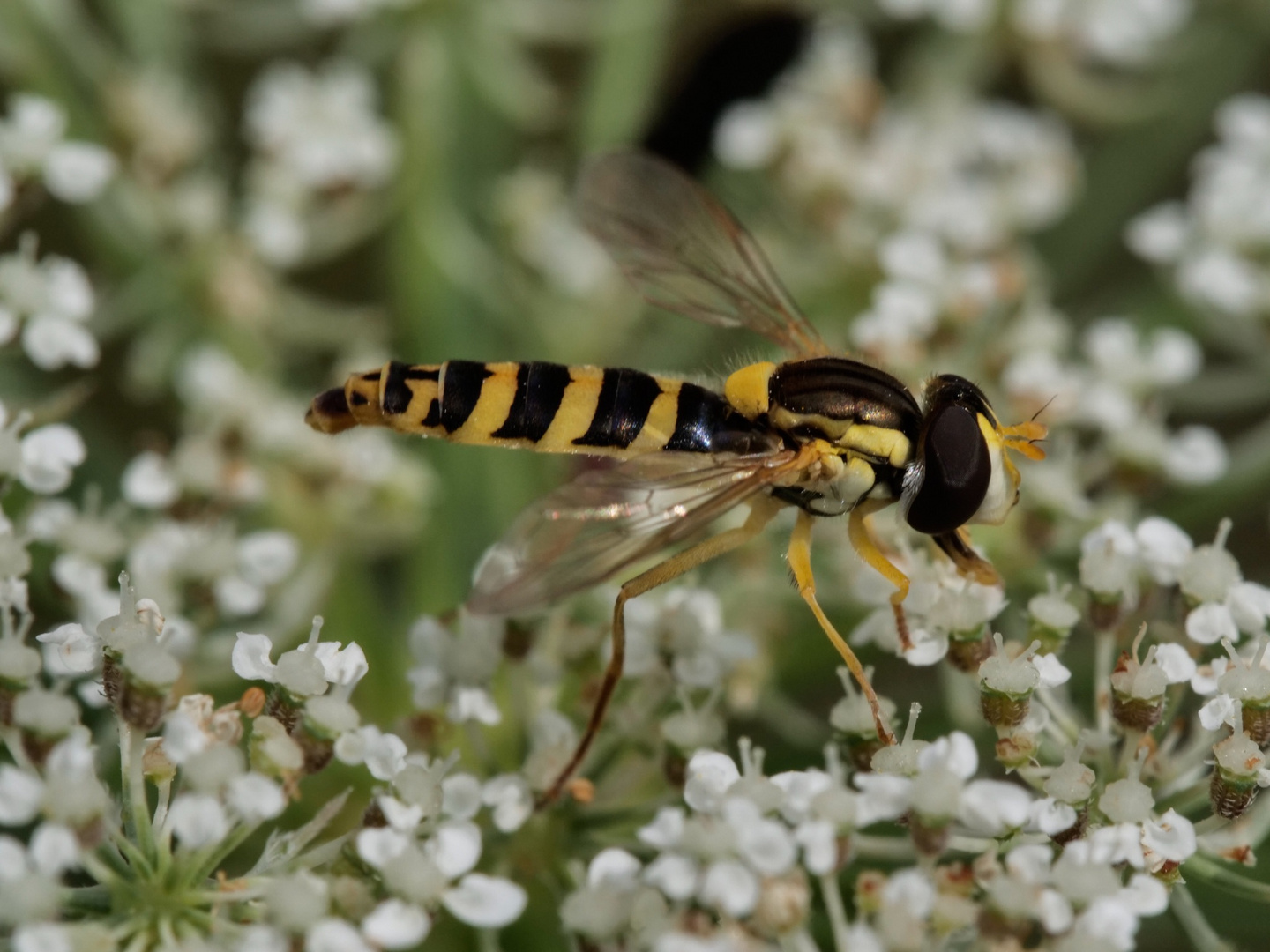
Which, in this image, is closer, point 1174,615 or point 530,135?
point 1174,615

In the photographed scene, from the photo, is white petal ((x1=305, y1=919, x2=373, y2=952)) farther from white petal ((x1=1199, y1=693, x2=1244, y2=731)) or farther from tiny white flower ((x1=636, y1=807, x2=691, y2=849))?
white petal ((x1=1199, y1=693, x2=1244, y2=731))

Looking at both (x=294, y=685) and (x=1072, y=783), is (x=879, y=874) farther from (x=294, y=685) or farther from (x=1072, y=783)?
(x=294, y=685)

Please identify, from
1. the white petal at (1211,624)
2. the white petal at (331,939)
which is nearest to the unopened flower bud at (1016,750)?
the white petal at (1211,624)

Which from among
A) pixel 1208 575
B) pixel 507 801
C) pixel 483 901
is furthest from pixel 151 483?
pixel 1208 575

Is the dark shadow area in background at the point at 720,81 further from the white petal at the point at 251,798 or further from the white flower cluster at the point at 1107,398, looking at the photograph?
the white petal at the point at 251,798

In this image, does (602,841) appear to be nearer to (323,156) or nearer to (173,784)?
(173,784)

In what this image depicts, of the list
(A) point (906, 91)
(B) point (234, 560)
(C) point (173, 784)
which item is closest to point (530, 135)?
(A) point (906, 91)

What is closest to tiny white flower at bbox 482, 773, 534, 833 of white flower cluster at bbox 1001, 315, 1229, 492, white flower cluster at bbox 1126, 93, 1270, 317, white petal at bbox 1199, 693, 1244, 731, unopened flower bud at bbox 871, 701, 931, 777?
unopened flower bud at bbox 871, 701, 931, 777
